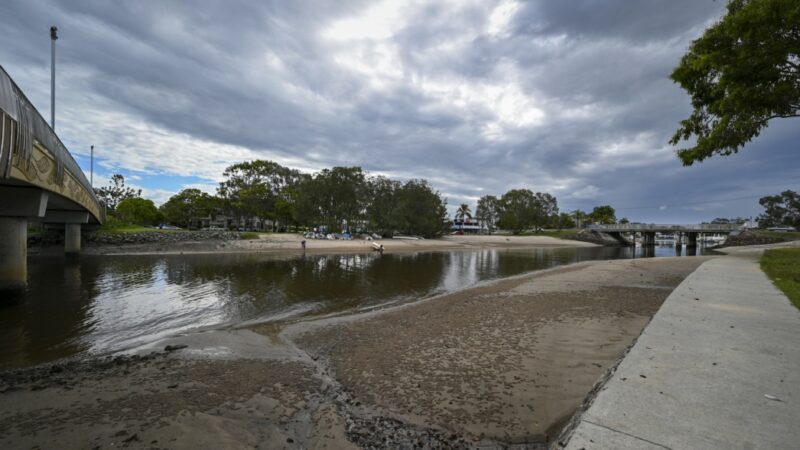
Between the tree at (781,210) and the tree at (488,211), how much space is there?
6948 cm

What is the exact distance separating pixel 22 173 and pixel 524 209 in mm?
108967

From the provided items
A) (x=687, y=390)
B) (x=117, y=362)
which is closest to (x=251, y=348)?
(x=117, y=362)

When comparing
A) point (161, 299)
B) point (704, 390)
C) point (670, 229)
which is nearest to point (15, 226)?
point (161, 299)

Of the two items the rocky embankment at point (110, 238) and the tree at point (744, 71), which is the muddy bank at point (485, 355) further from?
the rocky embankment at point (110, 238)

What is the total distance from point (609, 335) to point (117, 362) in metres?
11.7

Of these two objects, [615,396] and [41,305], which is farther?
[41,305]

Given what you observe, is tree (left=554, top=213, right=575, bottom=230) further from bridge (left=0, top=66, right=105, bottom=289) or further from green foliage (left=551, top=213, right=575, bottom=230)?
bridge (left=0, top=66, right=105, bottom=289)

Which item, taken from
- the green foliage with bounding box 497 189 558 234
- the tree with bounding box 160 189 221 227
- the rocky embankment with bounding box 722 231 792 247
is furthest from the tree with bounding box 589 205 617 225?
the tree with bounding box 160 189 221 227

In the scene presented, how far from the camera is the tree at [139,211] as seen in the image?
231 feet

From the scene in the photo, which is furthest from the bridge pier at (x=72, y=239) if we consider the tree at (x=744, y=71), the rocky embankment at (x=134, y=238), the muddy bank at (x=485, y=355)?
the tree at (x=744, y=71)

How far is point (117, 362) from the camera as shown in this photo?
7539mm

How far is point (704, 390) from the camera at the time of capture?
407 centimetres

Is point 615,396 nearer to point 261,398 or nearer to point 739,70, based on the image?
point 261,398

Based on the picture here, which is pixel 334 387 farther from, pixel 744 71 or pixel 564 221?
pixel 564 221
